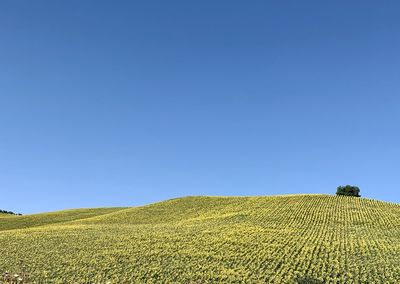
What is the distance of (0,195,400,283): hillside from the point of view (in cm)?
3300

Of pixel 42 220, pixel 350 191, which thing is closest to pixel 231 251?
pixel 42 220

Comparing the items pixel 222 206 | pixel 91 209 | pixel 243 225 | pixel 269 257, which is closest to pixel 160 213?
pixel 222 206

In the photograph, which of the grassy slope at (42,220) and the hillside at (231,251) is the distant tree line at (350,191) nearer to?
the hillside at (231,251)

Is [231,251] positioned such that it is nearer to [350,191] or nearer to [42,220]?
[42,220]

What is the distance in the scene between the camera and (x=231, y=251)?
4012 cm

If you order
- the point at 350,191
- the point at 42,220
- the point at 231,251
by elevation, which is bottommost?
the point at 231,251

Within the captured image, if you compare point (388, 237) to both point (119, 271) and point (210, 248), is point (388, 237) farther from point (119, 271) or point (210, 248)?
point (119, 271)

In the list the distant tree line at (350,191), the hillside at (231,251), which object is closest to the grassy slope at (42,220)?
the hillside at (231,251)

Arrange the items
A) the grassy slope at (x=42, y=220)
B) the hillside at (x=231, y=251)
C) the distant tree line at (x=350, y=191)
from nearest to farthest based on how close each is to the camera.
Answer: the hillside at (x=231, y=251)
the grassy slope at (x=42, y=220)
the distant tree line at (x=350, y=191)

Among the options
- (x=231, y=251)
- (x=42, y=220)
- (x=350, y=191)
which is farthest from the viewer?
(x=350, y=191)

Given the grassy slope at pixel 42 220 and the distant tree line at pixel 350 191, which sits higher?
the distant tree line at pixel 350 191

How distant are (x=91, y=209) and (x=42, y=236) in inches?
2359

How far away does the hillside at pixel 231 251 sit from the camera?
1299 inches

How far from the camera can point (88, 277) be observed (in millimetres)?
32812
